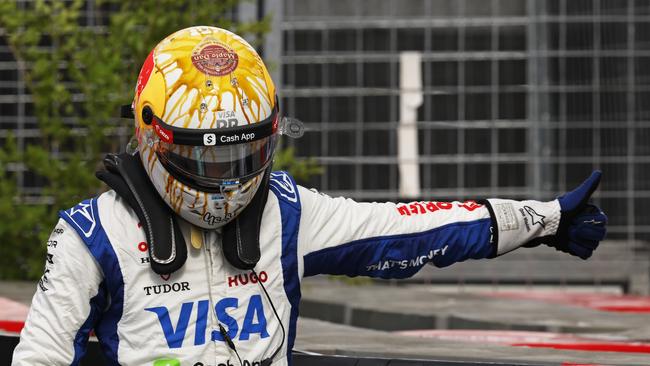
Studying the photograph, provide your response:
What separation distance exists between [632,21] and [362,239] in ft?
26.1

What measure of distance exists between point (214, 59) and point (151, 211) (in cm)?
34

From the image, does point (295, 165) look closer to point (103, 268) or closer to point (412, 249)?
point (412, 249)

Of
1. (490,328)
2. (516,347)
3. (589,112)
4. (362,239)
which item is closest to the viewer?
(362,239)

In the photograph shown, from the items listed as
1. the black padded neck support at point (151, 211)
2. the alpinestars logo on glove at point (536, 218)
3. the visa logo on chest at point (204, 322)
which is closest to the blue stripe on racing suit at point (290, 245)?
the visa logo on chest at point (204, 322)

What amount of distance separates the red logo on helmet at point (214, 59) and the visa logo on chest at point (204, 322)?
48 centimetres

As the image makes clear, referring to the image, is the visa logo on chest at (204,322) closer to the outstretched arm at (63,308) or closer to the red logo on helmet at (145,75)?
the outstretched arm at (63,308)

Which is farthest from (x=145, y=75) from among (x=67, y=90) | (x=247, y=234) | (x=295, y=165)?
(x=67, y=90)

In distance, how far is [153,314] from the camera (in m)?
3.04

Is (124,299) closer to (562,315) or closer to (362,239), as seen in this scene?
(362,239)

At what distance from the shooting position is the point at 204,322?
3057 mm

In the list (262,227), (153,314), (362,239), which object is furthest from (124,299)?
(362,239)

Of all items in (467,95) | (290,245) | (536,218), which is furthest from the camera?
(467,95)

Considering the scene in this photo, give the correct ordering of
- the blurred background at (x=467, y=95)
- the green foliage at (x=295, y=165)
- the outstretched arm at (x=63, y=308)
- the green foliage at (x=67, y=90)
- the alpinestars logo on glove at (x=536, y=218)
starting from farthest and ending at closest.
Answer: the blurred background at (x=467, y=95)
the green foliage at (x=67, y=90)
the green foliage at (x=295, y=165)
the alpinestars logo on glove at (x=536, y=218)
the outstretched arm at (x=63, y=308)

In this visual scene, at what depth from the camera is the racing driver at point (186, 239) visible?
300 cm
